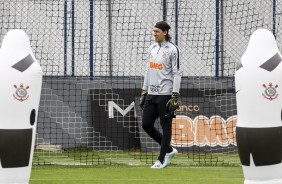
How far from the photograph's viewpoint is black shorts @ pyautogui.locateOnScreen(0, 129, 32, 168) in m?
7.43

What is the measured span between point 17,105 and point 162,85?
4594mm

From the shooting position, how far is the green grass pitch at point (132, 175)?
388 inches

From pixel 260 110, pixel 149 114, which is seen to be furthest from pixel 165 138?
pixel 260 110

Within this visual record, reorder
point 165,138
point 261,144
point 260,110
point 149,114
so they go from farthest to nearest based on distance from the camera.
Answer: point 149,114
point 165,138
point 261,144
point 260,110

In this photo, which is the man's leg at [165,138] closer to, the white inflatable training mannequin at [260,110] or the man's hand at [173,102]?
the man's hand at [173,102]

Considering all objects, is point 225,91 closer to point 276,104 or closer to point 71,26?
point 71,26

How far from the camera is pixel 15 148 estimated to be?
7.53 metres

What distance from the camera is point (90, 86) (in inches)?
619

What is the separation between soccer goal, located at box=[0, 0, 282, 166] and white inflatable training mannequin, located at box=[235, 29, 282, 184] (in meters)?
6.68

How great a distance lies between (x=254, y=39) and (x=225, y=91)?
788 centimetres

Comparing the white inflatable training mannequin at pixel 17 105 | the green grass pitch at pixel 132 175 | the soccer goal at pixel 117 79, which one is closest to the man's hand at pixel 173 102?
the green grass pitch at pixel 132 175

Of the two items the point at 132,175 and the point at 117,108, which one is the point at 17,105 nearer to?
the point at 132,175

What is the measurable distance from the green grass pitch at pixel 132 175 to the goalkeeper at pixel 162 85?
386 mm

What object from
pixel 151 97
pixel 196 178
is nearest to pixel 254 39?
pixel 196 178
